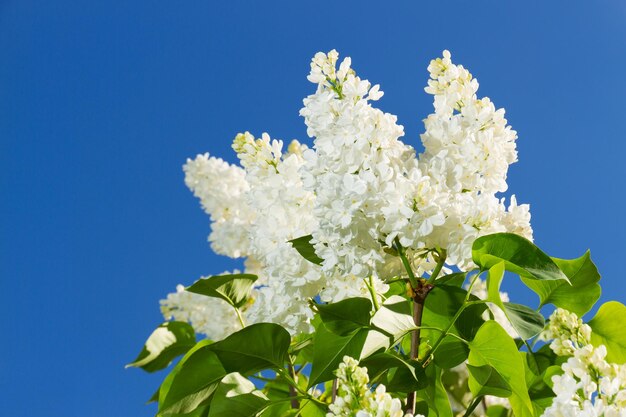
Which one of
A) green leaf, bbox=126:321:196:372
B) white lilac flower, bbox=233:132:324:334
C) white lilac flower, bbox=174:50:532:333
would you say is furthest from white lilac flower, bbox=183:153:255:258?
white lilac flower, bbox=174:50:532:333

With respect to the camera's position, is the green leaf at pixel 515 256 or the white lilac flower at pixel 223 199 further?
the white lilac flower at pixel 223 199

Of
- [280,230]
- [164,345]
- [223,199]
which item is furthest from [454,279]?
[223,199]

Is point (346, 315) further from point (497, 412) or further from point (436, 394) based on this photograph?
point (497, 412)

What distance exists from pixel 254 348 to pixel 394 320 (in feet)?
0.69

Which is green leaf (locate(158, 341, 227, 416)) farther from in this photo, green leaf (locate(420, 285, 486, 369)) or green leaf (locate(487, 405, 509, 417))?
green leaf (locate(487, 405, 509, 417))

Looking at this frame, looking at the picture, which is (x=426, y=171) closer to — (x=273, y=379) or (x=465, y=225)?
(x=465, y=225)

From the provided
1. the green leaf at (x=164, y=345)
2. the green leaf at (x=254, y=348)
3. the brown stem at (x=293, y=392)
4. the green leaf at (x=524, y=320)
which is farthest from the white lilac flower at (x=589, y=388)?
the green leaf at (x=164, y=345)

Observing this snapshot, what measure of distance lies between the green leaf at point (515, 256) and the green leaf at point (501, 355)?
7cm

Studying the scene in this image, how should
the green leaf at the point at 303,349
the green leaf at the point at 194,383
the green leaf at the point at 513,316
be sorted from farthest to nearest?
1. the green leaf at the point at 303,349
2. the green leaf at the point at 194,383
3. the green leaf at the point at 513,316

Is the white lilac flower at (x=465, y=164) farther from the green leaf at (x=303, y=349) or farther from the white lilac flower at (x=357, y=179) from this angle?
the green leaf at (x=303, y=349)

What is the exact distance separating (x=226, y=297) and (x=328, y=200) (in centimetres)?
43

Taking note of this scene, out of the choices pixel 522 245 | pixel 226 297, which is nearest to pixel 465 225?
pixel 522 245

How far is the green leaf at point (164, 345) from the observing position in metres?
1.46

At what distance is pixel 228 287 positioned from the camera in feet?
4.06
